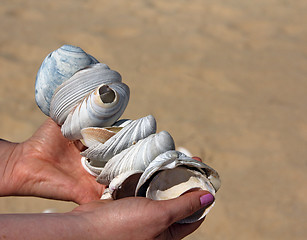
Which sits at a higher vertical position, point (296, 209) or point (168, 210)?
point (168, 210)

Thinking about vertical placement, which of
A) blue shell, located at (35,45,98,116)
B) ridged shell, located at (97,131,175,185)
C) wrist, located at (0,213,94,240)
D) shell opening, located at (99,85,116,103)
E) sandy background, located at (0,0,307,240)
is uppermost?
blue shell, located at (35,45,98,116)

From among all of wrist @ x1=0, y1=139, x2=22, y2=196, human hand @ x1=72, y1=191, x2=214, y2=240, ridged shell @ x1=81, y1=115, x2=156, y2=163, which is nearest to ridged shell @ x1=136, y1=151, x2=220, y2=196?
human hand @ x1=72, y1=191, x2=214, y2=240

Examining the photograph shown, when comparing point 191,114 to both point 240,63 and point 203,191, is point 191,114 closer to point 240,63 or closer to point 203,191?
point 240,63

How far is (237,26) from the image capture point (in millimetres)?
4211

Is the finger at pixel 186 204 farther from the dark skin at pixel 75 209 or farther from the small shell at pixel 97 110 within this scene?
the small shell at pixel 97 110

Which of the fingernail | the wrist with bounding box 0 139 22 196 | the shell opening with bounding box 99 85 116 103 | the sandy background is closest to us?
the fingernail

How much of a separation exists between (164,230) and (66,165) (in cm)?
72

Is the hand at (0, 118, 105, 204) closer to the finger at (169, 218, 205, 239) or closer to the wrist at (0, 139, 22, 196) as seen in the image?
the wrist at (0, 139, 22, 196)

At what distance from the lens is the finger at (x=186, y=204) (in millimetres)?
1412

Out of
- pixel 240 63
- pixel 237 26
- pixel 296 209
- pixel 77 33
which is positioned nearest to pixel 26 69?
pixel 77 33

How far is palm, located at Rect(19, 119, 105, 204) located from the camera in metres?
1.88

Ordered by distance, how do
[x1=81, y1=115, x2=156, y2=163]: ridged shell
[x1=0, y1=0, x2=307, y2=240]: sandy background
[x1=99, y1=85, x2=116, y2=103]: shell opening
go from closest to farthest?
[x1=81, y1=115, x2=156, y2=163]: ridged shell, [x1=99, y1=85, x2=116, y2=103]: shell opening, [x1=0, y1=0, x2=307, y2=240]: sandy background

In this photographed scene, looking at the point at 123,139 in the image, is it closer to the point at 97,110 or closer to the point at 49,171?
the point at 97,110

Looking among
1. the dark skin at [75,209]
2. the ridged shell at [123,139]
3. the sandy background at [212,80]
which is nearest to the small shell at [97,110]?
the ridged shell at [123,139]
